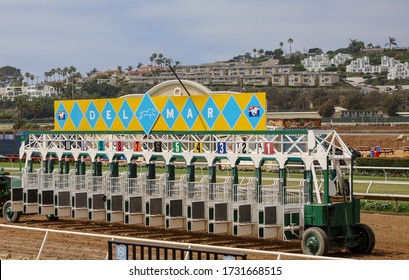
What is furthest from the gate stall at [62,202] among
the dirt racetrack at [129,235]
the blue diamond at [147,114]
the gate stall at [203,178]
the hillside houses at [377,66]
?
the hillside houses at [377,66]

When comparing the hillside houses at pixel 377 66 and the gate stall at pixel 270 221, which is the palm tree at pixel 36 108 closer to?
the gate stall at pixel 270 221

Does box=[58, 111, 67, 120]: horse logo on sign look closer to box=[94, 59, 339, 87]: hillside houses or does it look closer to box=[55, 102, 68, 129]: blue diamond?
box=[55, 102, 68, 129]: blue diamond

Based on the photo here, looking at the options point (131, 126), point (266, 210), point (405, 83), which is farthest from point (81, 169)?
point (405, 83)

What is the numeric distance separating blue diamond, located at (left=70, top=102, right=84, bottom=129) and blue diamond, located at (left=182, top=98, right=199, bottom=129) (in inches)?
146

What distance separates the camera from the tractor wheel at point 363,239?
14.6 metres

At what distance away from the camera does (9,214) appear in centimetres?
2067

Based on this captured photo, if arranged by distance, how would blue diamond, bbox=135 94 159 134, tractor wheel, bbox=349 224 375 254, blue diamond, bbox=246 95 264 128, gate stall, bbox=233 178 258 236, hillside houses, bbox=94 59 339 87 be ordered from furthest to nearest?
hillside houses, bbox=94 59 339 87 → blue diamond, bbox=135 94 159 134 → blue diamond, bbox=246 95 264 128 → gate stall, bbox=233 178 258 236 → tractor wheel, bbox=349 224 375 254

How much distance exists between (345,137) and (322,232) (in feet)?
146

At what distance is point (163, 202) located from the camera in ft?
57.0

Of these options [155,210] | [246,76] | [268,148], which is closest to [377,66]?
[246,76]

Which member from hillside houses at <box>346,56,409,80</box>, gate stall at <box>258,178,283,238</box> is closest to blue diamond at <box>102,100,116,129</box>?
gate stall at <box>258,178,283,238</box>

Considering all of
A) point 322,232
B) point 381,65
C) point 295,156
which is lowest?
point 322,232

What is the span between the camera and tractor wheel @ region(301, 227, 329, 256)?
1382cm
